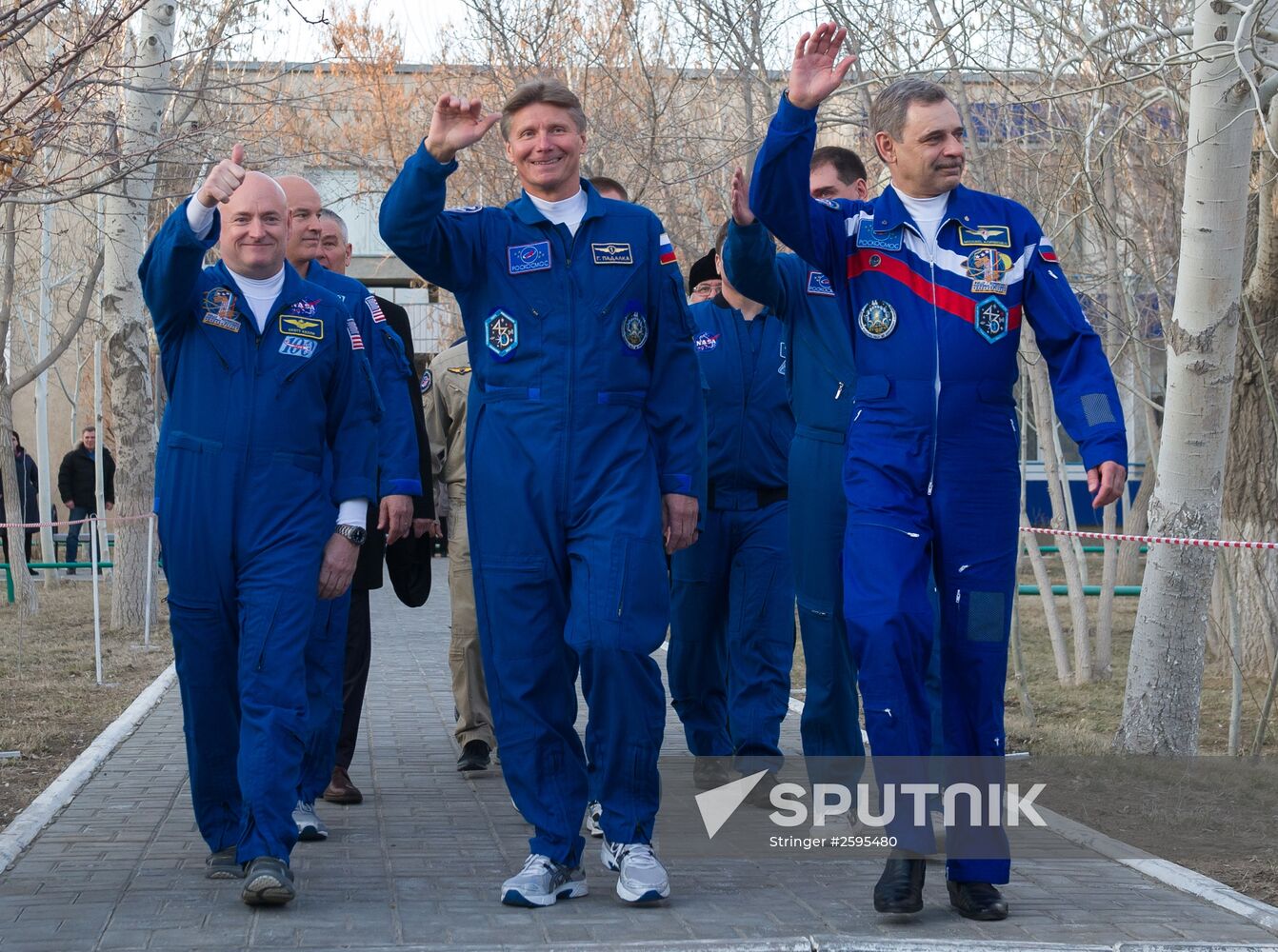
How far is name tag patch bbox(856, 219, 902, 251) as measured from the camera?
196 inches

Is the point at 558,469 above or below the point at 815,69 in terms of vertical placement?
below

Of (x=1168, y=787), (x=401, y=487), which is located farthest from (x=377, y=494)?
(x=1168, y=787)

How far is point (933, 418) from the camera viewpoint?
4.86 meters

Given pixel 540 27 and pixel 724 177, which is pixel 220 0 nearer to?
pixel 540 27

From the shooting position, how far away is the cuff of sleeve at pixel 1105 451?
4.82 meters

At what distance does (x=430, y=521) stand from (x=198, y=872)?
84.7 inches

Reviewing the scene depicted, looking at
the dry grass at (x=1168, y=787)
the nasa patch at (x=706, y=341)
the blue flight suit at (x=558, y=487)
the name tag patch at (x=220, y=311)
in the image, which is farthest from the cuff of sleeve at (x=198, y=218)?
the dry grass at (x=1168, y=787)

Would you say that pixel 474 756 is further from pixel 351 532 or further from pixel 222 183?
pixel 222 183

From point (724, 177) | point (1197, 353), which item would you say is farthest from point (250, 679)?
point (724, 177)

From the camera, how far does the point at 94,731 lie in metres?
10.0

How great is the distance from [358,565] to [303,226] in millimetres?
1327

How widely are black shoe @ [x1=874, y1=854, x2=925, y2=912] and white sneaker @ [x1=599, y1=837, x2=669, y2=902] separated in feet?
2.01

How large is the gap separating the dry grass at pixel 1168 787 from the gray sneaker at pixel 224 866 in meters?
3.21

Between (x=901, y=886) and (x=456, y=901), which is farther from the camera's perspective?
(x=456, y=901)
